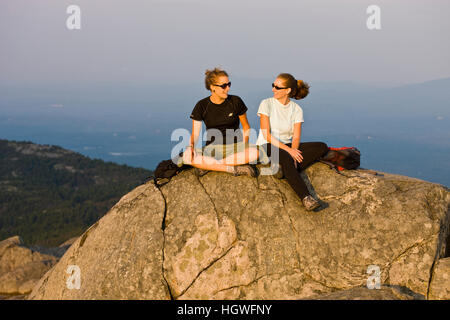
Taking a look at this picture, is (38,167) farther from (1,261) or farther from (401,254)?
(401,254)

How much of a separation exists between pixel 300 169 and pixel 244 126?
5.14ft

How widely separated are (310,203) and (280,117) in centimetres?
204

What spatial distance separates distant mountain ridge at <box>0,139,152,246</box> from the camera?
72.4 meters

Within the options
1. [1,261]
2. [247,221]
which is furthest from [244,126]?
[1,261]

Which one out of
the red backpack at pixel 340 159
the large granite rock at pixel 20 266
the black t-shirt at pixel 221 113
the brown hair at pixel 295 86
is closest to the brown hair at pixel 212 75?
the black t-shirt at pixel 221 113

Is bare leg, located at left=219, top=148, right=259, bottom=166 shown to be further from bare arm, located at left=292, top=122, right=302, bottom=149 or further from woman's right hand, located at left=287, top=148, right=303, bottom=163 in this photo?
bare arm, located at left=292, top=122, right=302, bottom=149

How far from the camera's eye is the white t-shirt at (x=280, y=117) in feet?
29.9

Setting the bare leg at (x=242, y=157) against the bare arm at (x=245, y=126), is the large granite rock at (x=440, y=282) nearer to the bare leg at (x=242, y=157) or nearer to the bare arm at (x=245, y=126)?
the bare leg at (x=242, y=157)

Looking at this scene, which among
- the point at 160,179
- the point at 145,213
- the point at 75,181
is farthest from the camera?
the point at 75,181

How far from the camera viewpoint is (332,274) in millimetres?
8078

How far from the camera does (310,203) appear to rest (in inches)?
325

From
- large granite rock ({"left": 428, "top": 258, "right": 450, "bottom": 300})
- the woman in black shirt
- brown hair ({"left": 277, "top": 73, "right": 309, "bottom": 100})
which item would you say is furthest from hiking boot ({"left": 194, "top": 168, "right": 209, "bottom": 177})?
large granite rock ({"left": 428, "top": 258, "right": 450, "bottom": 300})

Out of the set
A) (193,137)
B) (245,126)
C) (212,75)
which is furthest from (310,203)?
(212,75)

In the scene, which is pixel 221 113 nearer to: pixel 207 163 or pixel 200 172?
pixel 207 163
